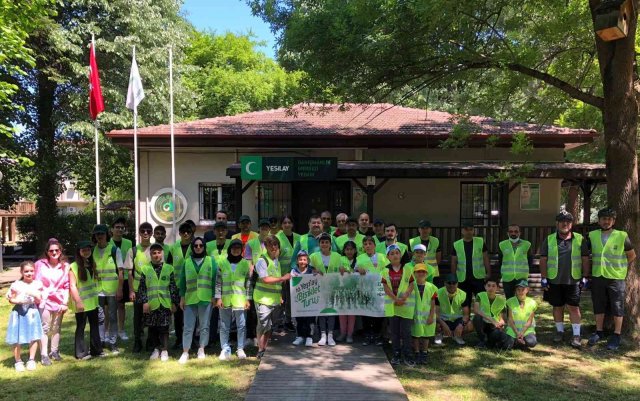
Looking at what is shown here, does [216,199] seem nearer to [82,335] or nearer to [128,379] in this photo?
[82,335]

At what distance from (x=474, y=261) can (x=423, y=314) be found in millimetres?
1618

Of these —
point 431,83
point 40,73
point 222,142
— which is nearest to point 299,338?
point 431,83

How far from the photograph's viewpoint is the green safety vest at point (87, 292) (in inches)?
237

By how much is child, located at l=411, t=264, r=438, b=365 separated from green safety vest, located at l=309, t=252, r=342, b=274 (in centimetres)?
104

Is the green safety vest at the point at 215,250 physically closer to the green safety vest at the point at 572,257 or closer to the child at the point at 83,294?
the child at the point at 83,294

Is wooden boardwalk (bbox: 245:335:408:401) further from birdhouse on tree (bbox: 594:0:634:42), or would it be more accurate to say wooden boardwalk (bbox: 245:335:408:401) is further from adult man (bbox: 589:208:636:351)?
birdhouse on tree (bbox: 594:0:634:42)

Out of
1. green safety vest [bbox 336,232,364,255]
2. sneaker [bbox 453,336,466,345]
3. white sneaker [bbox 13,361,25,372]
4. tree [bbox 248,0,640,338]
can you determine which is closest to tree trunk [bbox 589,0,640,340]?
tree [bbox 248,0,640,338]

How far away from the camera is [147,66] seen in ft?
53.4

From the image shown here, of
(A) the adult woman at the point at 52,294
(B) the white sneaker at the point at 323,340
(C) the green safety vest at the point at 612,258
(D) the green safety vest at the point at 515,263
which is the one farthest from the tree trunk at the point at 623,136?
(A) the adult woman at the point at 52,294

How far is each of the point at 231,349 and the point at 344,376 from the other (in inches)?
71.8

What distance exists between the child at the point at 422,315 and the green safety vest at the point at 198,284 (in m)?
2.64

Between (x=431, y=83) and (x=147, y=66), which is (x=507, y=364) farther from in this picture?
(x=147, y=66)

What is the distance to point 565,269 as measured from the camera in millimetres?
6652

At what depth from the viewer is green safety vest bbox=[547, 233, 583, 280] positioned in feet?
21.7
